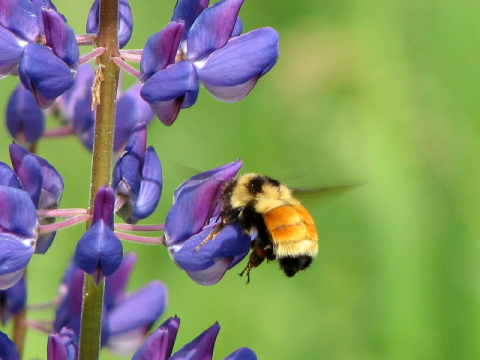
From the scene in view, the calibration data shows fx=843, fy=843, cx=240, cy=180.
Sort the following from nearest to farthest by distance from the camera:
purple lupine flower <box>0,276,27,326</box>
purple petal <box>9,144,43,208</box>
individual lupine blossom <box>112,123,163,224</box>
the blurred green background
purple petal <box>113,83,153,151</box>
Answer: purple petal <box>9,144,43,208</box>, individual lupine blossom <box>112,123,163,224</box>, purple lupine flower <box>0,276,27,326</box>, purple petal <box>113,83,153,151</box>, the blurred green background

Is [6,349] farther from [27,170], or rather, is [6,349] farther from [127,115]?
[127,115]

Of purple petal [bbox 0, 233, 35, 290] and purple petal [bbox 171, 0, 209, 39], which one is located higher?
purple petal [bbox 171, 0, 209, 39]

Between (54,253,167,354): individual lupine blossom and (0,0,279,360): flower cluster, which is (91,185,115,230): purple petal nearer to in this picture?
(0,0,279,360): flower cluster

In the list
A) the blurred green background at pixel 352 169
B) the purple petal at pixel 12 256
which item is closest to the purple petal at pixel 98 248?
the purple petal at pixel 12 256

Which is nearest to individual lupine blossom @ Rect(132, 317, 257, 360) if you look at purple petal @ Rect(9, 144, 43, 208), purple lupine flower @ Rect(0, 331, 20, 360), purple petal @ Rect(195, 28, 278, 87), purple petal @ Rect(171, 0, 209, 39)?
purple lupine flower @ Rect(0, 331, 20, 360)

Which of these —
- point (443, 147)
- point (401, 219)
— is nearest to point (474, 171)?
point (443, 147)

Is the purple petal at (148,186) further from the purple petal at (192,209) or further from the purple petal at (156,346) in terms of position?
the purple petal at (156,346)

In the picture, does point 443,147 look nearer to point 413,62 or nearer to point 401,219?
point 401,219
